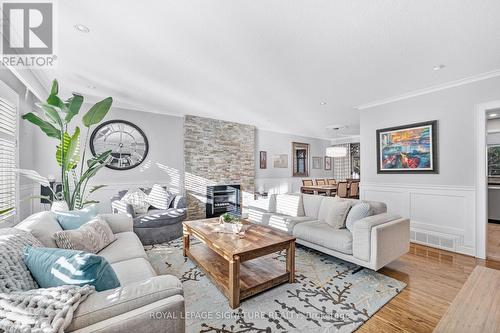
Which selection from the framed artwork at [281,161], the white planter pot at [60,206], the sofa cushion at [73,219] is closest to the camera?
the sofa cushion at [73,219]

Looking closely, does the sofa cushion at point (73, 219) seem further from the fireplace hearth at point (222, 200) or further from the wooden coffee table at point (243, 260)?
the fireplace hearth at point (222, 200)

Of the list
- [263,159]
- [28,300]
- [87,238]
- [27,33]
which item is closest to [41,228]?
[87,238]

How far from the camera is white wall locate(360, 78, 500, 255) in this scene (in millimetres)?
3238

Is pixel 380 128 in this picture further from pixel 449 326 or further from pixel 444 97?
pixel 449 326

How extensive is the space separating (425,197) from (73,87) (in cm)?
647

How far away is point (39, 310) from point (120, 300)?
28 centimetres

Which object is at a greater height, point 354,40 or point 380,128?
point 354,40

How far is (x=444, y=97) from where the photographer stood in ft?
11.5

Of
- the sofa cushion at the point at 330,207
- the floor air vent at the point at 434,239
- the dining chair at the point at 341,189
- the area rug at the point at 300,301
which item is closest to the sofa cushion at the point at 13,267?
the area rug at the point at 300,301

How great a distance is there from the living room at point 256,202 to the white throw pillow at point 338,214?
27mm

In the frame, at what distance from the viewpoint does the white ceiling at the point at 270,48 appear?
1.94 meters

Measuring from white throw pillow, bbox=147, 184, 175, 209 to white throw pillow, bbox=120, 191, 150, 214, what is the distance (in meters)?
0.12

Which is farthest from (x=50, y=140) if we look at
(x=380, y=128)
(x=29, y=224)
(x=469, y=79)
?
(x=469, y=79)

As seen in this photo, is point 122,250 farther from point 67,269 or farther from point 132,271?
point 67,269
